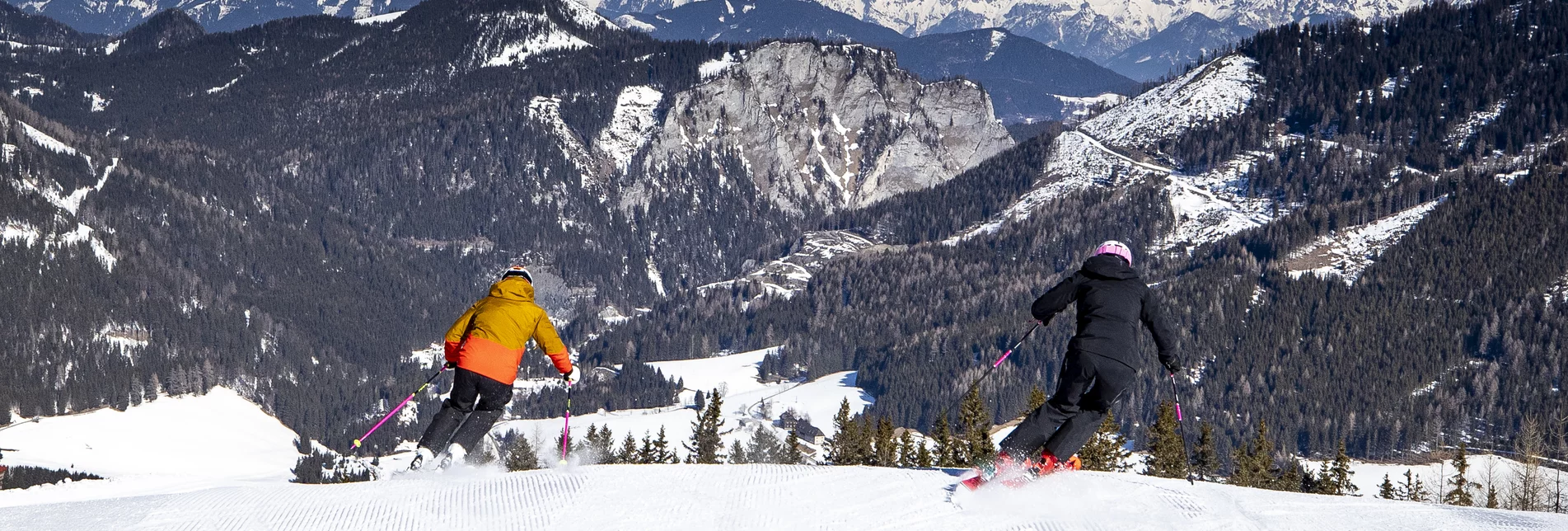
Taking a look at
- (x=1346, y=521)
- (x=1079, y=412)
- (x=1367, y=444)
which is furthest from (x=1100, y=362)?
(x=1367, y=444)

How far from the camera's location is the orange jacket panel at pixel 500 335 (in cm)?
1853

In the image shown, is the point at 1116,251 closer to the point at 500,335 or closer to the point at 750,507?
the point at 750,507

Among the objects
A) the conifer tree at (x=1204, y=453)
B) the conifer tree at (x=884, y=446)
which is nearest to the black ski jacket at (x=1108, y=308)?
the conifer tree at (x=884, y=446)

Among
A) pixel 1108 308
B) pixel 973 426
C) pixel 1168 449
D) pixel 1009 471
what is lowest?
pixel 1168 449

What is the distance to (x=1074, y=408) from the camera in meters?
17.0

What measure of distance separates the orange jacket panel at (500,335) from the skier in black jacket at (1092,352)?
6270 millimetres

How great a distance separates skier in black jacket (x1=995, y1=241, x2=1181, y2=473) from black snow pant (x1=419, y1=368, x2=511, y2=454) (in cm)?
691

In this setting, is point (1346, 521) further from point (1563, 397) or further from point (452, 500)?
point (1563, 397)

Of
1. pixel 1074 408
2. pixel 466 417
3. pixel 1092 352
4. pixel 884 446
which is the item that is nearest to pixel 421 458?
pixel 466 417

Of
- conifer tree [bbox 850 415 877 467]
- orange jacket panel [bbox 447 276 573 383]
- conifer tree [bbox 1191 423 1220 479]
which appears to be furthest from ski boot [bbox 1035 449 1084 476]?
conifer tree [bbox 850 415 877 467]

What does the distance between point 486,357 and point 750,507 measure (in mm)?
4357

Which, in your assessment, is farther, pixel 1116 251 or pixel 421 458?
pixel 421 458

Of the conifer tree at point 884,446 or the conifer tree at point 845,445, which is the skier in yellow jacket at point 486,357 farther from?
the conifer tree at point 845,445

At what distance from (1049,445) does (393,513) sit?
8052 millimetres
